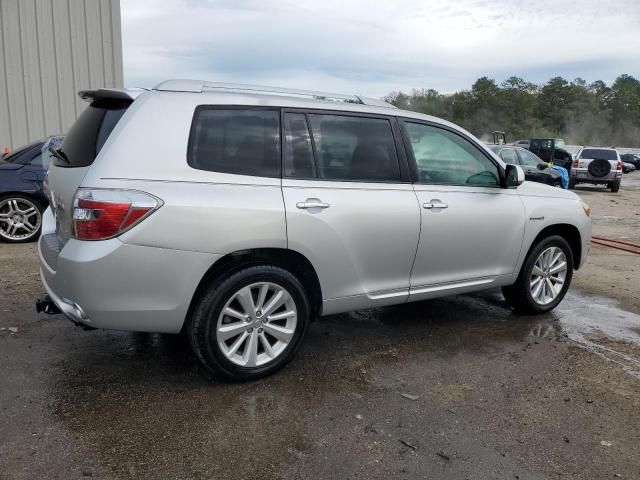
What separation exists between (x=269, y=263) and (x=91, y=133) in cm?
135

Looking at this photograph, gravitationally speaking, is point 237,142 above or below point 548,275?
above

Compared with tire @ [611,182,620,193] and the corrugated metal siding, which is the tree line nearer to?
tire @ [611,182,620,193]

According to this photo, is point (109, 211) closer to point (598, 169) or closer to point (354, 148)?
point (354, 148)

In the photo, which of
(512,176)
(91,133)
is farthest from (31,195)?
(512,176)

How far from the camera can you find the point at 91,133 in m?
3.30

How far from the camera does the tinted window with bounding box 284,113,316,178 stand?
3.45m

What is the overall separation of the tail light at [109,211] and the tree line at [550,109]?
220ft

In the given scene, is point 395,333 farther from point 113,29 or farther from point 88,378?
point 113,29

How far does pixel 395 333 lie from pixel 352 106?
72.6 inches

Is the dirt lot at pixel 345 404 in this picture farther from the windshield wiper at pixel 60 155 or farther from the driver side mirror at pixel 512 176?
the windshield wiper at pixel 60 155

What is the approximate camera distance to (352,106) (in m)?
3.86

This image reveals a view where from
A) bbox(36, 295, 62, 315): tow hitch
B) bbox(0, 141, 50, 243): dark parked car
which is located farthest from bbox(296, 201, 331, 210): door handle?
bbox(0, 141, 50, 243): dark parked car

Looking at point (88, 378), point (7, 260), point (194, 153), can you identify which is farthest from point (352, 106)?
point (7, 260)

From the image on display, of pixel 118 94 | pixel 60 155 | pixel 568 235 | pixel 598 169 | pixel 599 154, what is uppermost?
pixel 118 94
